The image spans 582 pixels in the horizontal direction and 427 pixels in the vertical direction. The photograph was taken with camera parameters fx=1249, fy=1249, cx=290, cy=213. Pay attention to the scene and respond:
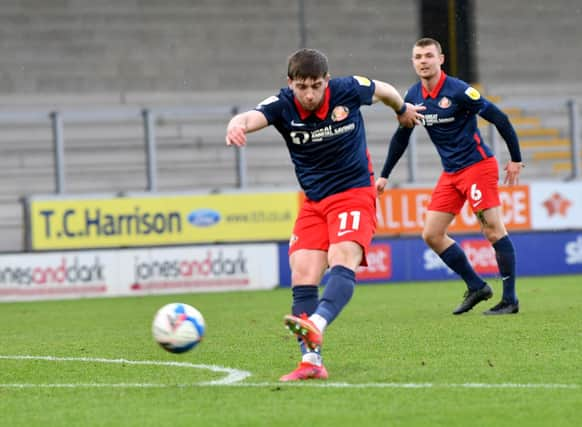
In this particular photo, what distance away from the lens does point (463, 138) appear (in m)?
10.1

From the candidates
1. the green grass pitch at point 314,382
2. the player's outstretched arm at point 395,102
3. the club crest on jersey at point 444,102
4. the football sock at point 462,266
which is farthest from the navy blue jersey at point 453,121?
the player's outstretched arm at point 395,102

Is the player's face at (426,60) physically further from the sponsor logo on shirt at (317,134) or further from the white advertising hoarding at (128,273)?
the white advertising hoarding at (128,273)

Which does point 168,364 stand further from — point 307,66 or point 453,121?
point 453,121

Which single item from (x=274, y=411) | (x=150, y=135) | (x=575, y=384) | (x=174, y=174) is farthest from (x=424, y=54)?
(x=174, y=174)

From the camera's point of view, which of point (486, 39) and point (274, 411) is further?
point (486, 39)

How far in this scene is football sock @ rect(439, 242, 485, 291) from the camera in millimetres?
10289

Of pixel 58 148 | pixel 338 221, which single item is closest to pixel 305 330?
pixel 338 221

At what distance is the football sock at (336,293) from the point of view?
6242 mm

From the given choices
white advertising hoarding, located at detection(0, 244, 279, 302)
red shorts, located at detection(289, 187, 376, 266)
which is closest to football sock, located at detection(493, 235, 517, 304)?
red shorts, located at detection(289, 187, 376, 266)

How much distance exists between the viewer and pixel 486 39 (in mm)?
23219

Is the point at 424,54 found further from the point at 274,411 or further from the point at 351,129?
the point at 274,411

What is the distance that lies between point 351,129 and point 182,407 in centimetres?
193

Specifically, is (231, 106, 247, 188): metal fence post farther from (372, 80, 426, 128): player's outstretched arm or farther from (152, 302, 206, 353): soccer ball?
(152, 302, 206, 353): soccer ball

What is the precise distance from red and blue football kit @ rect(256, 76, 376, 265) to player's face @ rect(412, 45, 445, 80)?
126 inches
